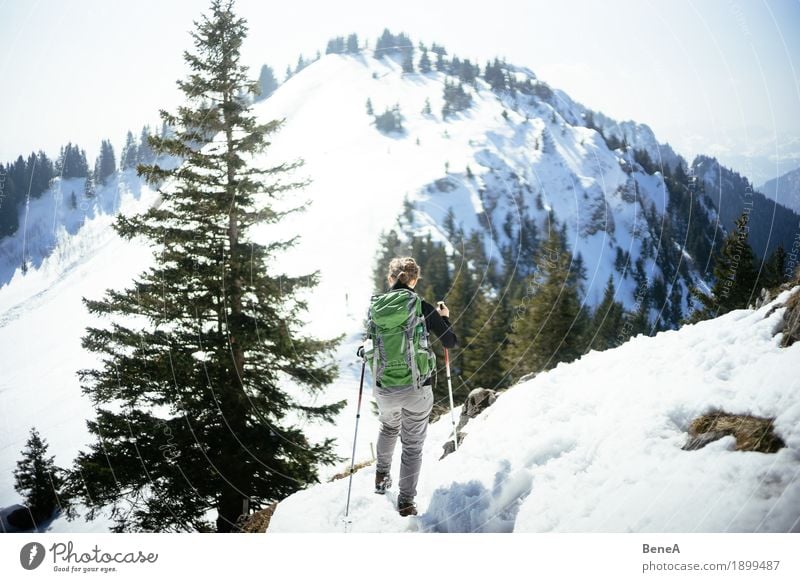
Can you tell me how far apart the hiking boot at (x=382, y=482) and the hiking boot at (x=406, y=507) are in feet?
1.05

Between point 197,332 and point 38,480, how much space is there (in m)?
2.52

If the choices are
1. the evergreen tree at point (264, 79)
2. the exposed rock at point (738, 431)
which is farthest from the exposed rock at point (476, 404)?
the evergreen tree at point (264, 79)

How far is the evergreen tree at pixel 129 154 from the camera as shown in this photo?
6742 mm

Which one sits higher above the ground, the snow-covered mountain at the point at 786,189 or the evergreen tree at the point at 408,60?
the evergreen tree at the point at 408,60

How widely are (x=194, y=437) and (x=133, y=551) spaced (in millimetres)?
2210

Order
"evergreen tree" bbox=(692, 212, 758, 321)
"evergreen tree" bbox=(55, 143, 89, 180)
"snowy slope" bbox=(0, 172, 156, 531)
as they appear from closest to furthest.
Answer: "snowy slope" bbox=(0, 172, 156, 531), "evergreen tree" bbox=(55, 143, 89, 180), "evergreen tree" bbox=(692, 212, 758, 321)

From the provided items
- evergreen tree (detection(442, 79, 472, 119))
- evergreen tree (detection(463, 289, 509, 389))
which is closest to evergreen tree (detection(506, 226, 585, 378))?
evergreen tree (detection(463, 289, 509, 389))

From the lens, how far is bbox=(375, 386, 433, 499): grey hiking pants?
389cm

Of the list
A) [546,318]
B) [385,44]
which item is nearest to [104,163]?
[385,44]

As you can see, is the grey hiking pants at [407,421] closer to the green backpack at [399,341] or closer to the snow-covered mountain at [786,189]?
the green backpack at [399,341]

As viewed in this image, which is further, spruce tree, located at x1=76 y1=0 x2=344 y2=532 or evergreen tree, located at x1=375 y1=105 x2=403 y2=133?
evergreen tree, located at x1=375 y1=105 x2=403 y2=133

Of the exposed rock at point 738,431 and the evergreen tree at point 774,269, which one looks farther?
the evergreen tree at point 774,269

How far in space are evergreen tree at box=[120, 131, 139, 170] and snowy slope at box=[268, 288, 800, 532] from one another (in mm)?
5365

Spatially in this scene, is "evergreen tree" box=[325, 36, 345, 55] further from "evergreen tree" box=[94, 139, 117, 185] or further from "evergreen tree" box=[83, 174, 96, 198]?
"evergreen tree" box=[83, 174, 96, 198]
